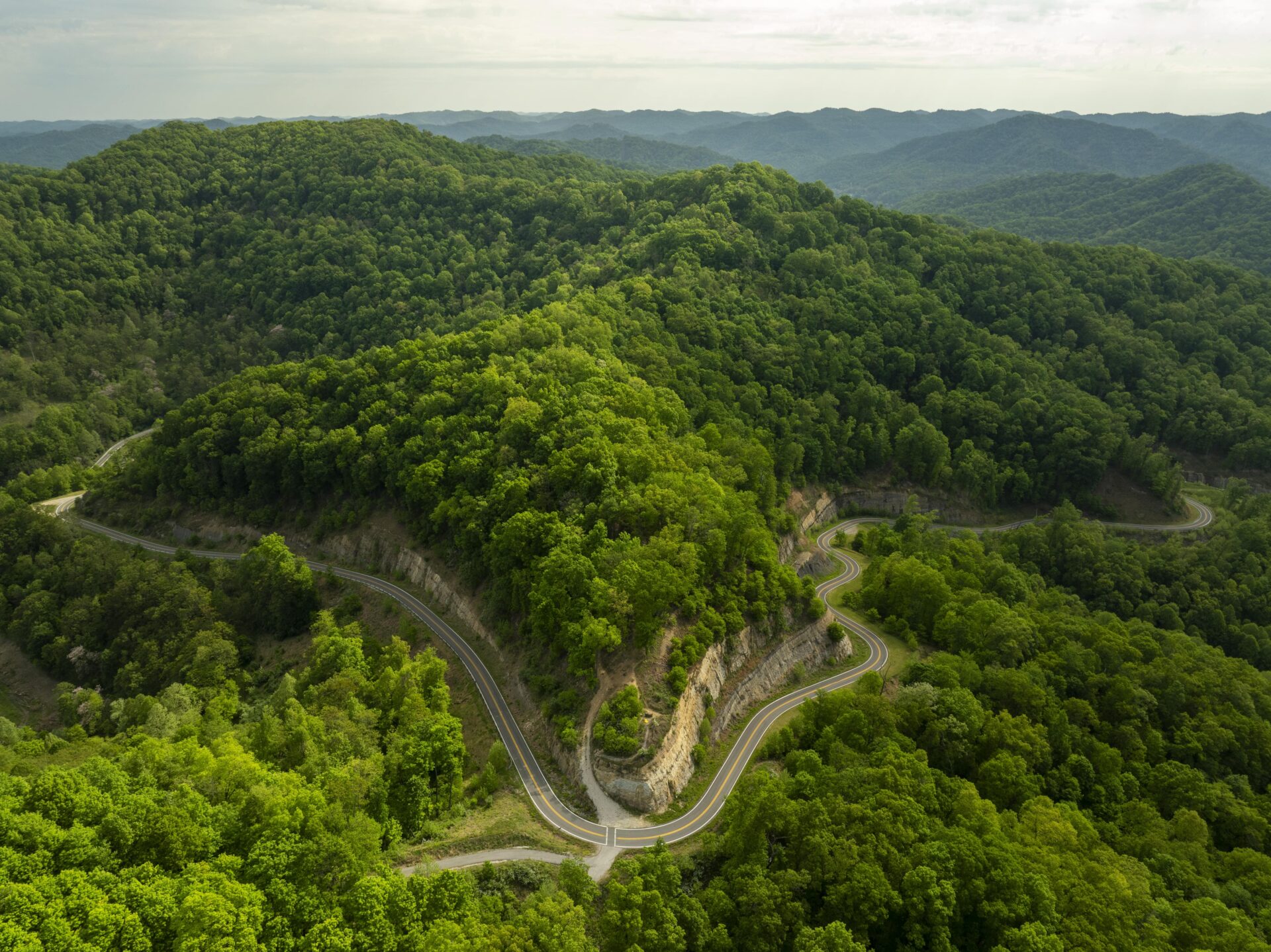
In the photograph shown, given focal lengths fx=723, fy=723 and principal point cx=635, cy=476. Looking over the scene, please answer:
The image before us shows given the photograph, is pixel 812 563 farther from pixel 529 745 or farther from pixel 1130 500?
pixel 1130 500

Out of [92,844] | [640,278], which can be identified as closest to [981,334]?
[640,278]

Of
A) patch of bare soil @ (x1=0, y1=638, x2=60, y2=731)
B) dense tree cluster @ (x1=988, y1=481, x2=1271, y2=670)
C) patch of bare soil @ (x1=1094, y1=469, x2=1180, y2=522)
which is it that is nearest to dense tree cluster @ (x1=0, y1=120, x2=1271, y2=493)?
patch of bare soil @ (x1=1094, y1=469, x2=1180, y2=522)

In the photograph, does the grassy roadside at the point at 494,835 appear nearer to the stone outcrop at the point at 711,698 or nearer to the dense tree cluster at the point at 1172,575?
the stone outcrop at the point at 711,698

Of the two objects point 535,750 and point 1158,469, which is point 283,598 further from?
point 1158,469

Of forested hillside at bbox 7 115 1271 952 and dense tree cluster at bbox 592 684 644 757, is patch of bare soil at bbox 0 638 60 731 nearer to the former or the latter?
forested hillside at bbox 7 115 1271 952

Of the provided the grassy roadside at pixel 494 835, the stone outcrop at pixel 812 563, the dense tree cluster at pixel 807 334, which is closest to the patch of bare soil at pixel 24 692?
the grassy roadside at pixel 494 835
